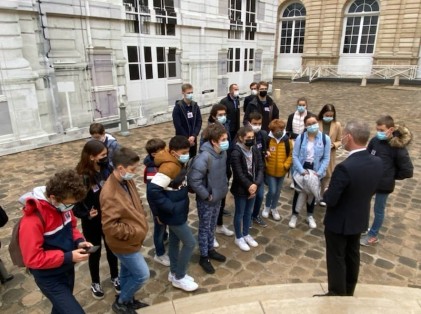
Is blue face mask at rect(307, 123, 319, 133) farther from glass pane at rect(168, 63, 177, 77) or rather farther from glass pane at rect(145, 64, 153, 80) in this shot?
glass pane at rect(168, 63, 177, 77)

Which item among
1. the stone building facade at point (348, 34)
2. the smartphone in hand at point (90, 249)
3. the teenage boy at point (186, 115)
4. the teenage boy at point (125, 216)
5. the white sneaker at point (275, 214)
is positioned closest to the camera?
the smartphone in hand at point (90, 249)

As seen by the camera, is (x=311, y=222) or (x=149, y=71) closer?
(x=311, y=222)

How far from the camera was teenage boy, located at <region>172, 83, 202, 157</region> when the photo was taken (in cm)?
619

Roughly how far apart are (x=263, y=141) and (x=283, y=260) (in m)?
1.72

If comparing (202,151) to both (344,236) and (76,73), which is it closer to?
(344,236)

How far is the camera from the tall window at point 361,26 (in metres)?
26.0

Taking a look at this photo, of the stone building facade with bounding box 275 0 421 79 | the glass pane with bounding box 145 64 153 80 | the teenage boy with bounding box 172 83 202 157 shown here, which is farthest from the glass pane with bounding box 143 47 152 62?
the stone building facade with bounding box 275 0 421 79

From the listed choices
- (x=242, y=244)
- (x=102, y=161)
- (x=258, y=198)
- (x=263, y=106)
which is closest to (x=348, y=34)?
(x=263, y=106)

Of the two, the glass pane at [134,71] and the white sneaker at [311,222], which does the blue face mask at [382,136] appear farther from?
the glass pane at [134,71]

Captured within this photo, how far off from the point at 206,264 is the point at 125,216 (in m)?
Result: 1.65

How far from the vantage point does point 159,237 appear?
3980 mm

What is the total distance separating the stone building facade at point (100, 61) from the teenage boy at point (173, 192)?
7.01 meters

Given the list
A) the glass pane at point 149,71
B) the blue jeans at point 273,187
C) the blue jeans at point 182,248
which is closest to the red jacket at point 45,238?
the blue jeans at point 182,248

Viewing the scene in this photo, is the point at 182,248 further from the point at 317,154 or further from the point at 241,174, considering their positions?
the point at 317,154
